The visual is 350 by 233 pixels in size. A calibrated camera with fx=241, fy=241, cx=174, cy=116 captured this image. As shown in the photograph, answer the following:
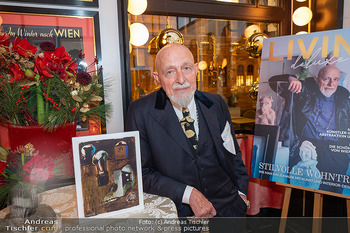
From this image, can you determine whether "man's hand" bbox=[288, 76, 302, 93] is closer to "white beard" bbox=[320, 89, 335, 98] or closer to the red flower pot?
"white beard" bbox=[320, 89, 335, 98]

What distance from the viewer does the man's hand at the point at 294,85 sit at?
5.39 feet

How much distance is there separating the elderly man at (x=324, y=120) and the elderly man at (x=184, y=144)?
1.72ft

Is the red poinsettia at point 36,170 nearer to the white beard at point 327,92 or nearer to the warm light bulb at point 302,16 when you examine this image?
the white beard at point 327,92

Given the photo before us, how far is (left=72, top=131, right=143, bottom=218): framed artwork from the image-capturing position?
0.91 metres

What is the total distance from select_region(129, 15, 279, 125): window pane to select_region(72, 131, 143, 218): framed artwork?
152 centimetres

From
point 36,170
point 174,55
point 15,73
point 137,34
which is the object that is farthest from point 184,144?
point 137,34

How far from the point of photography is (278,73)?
1.74 metres

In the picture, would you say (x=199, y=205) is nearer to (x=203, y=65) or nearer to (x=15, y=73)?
(x=15, y=73)

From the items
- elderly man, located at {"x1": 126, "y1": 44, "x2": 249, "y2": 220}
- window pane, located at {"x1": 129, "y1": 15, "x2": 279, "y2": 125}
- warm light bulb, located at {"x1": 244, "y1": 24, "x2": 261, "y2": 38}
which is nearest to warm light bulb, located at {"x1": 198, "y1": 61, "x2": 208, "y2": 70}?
window pane, located at {"x1": 129, "y1": 15, "x2": 279, "y2": 125}

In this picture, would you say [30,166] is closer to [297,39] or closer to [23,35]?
[23,35]

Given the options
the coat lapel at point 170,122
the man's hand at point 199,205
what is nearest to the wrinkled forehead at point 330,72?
the coat lapel at point 170,122

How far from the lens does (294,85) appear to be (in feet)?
5.46

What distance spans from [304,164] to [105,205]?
1.31 metres

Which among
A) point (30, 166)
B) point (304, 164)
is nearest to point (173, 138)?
point (30, 166)
